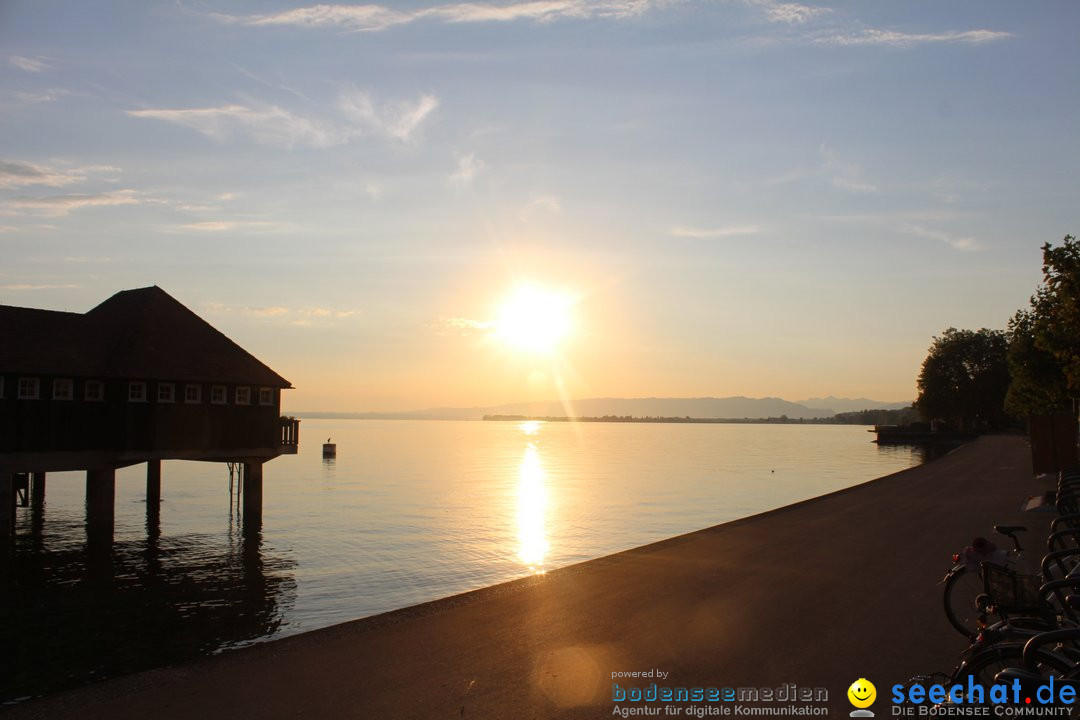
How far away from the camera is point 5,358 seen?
27594 mm

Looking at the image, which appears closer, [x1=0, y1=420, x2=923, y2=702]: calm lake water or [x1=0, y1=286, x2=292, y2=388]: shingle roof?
[x1=0, y1=420, x2=923, y2=702]: calm lake water

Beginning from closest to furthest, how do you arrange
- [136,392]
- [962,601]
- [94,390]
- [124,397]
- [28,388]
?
[962,601] → [28,388] → [94,390] → [124,397] → [136,392]

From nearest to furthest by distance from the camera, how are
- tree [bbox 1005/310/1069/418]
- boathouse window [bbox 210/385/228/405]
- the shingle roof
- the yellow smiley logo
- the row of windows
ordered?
the yellow smiley logo, the row of windows, the shingle roof, boathouse window [bbox 210/385/228/405], tree [bbox 1005/310/1069/418]

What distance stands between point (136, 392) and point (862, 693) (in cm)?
2900

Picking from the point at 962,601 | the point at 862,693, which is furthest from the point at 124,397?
the point at 862,693

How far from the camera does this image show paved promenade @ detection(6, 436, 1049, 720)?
8.23 m

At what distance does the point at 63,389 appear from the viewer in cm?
2888

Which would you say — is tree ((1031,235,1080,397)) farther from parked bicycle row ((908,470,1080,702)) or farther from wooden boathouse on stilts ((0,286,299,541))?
wooden boathouse on stilts ((0,286,299,541))

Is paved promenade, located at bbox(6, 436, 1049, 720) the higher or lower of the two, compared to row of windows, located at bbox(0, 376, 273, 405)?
lower

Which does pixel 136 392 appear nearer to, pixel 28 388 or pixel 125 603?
pixel 28 388

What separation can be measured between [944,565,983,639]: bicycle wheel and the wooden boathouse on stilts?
2742 centimetres

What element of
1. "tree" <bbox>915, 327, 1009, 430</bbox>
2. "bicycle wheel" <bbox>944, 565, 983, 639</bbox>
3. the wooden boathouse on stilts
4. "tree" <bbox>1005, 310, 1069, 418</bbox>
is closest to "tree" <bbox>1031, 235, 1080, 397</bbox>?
"tree" <bbox>1005, 310, 1069, 418</bbox>

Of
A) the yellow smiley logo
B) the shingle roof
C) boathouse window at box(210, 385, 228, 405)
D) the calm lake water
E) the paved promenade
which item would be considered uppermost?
the shingle roof

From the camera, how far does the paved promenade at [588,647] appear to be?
8234mm
